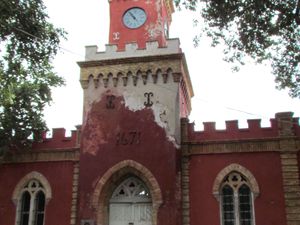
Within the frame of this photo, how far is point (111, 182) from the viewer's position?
60.9ft

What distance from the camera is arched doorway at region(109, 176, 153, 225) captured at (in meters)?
18.2

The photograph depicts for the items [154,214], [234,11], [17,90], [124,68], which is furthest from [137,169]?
[234,11]

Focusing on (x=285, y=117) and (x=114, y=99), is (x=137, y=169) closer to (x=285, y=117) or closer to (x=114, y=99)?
(x=114, y=99)

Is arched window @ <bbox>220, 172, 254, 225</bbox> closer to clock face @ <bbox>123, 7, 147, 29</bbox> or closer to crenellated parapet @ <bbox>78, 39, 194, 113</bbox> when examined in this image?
crenellated parapet @ <bbox>78, 39, 194, 113</bbox>

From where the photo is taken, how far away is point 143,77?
19.4 meters

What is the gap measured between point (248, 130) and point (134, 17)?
8.05m

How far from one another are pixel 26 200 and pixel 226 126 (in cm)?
940

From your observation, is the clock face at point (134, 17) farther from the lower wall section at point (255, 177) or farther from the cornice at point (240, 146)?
the lower wall section at point (255, 177)

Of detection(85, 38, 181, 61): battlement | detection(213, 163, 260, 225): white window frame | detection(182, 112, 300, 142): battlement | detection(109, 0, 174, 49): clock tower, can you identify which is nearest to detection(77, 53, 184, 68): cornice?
detection(85, 38, 181, 61): battlement

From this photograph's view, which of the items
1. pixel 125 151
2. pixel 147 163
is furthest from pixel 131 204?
pixel 125 151

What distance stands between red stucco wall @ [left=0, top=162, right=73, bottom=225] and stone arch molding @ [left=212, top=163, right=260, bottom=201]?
625 cm

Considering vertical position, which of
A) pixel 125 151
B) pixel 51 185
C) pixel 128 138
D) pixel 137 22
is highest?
pixel 137 22

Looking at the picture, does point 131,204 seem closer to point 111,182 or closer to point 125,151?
point 111,182

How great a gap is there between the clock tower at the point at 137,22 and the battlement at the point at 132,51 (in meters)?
1.05
